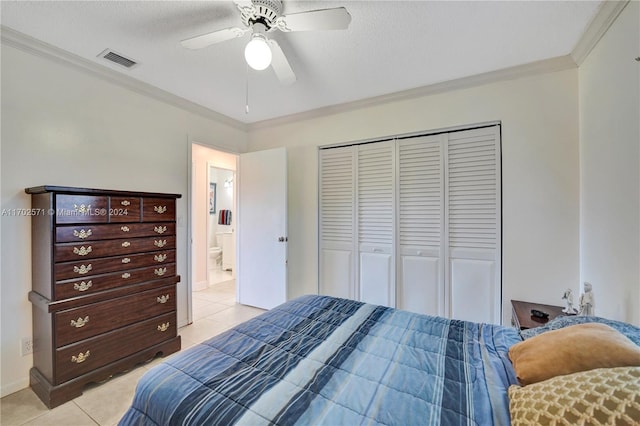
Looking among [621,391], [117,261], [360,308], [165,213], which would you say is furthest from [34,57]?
[621,391]

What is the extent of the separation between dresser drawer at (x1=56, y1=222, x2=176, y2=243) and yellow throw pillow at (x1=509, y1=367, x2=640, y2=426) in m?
2.50

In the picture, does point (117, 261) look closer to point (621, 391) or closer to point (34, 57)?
point (34, 57)

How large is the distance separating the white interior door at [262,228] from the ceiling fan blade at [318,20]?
1842mm

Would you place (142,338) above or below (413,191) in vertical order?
below

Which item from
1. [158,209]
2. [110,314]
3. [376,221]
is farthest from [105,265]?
[376,221]

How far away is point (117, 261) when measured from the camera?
2068 mm

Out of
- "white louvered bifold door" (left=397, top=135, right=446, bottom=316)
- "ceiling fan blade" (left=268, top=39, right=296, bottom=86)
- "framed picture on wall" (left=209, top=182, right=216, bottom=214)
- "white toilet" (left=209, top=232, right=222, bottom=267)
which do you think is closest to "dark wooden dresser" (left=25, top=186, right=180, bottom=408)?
"ceiling fan blade" (left=268, top=39, right=296, bottom=86)

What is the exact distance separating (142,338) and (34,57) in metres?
2.25

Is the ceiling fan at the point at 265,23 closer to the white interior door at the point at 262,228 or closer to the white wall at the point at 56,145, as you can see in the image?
the white wall at the point at 56,145

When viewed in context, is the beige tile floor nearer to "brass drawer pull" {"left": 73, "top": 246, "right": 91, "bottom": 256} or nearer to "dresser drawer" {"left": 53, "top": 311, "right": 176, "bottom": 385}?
"dresser drawer" {"left": 53, "top": 311, "right": 176, "bottom": 385}

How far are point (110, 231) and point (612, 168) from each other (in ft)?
11.2

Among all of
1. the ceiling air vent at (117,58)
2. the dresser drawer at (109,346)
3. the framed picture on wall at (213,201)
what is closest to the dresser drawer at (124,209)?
the dresser drawer at (109,346)

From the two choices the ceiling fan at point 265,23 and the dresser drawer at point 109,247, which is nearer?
the ceiling fan at point 265,23

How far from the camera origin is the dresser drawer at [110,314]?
70.8 inches
